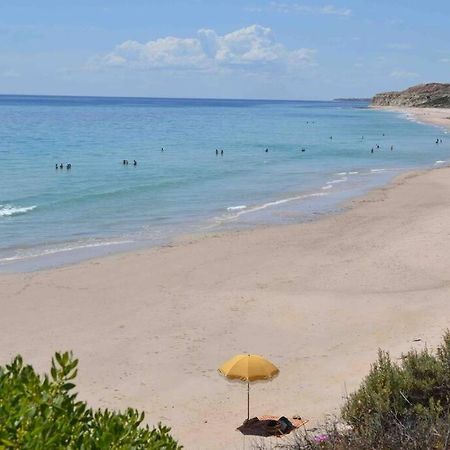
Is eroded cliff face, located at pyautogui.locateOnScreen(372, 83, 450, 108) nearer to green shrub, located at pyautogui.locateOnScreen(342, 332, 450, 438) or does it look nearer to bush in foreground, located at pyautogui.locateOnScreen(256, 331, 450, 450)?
green shrub, located at pyautogui.locateOnScreen(342, 332, 450, 438)

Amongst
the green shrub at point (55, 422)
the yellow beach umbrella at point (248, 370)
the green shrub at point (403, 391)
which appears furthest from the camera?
the yellow beach umbrella at point (248, 370)

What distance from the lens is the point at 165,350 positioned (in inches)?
541

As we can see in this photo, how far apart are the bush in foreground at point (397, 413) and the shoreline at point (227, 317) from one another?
1.93 metres

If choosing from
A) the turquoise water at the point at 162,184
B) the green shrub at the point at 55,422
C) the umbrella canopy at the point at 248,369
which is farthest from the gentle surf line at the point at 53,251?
the green shrub at the point at 55,422

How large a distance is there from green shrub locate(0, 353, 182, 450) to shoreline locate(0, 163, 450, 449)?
6065 millimetres

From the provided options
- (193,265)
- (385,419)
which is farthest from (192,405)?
(193,265)

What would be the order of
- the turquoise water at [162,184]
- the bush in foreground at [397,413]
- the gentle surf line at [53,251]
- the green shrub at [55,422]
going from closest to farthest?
the green shrub at [55,422]
the bush in foreground at [397,413]
the gentle surf line at [53,251]
the turquoise water at [162,184]

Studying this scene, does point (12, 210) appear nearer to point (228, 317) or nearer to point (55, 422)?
point (228, 317)

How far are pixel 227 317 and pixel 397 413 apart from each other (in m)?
7.72

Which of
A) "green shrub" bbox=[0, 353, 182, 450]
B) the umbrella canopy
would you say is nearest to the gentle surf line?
the umbrella canopy

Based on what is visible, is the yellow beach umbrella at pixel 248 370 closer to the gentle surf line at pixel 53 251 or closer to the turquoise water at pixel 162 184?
the turquoise water at pixel 162 184

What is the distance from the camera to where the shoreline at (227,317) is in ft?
38.4

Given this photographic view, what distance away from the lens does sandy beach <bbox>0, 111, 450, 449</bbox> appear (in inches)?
461

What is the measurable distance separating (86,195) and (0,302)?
17.6 meters
